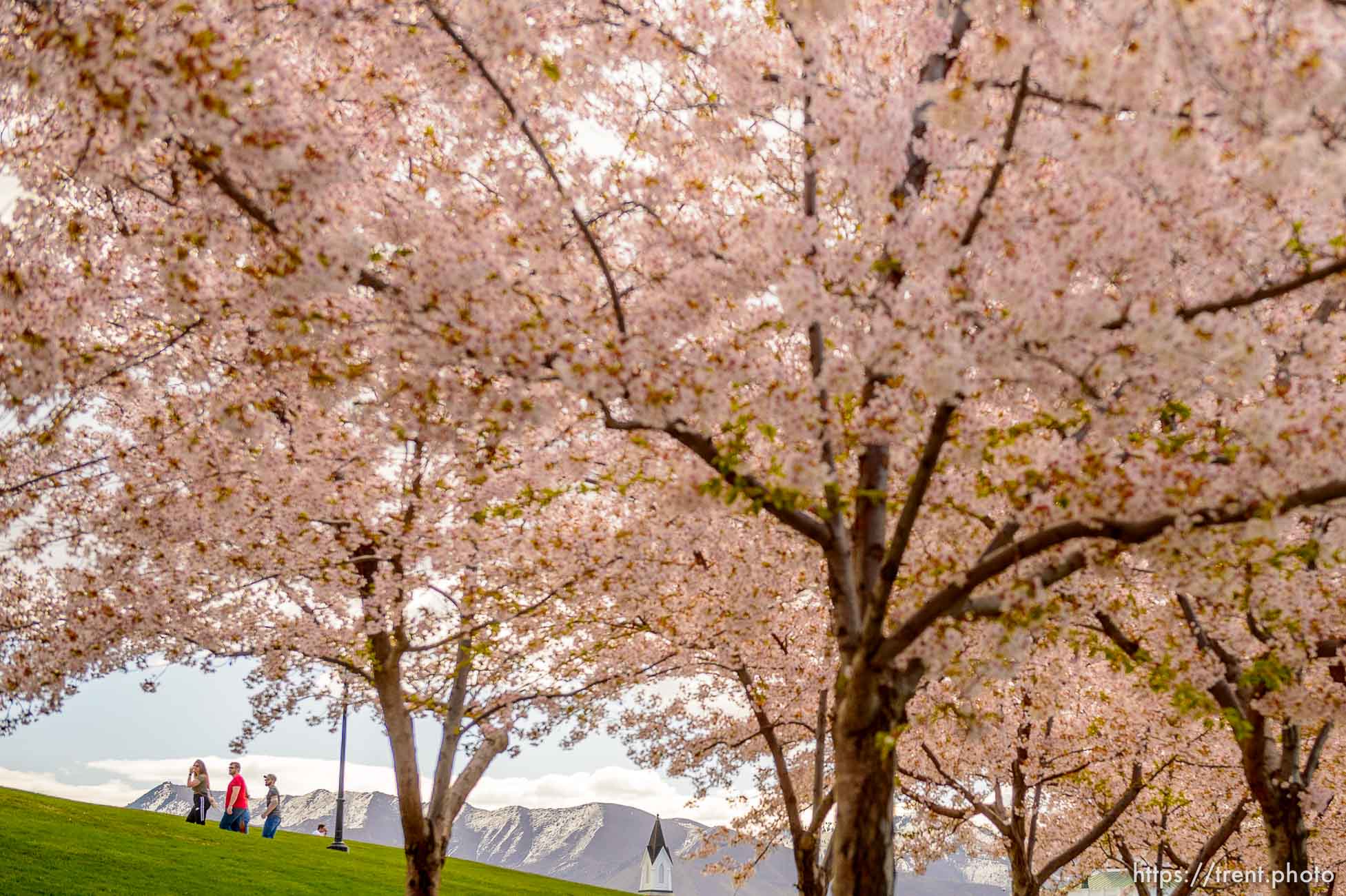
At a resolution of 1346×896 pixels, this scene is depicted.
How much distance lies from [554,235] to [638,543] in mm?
5892

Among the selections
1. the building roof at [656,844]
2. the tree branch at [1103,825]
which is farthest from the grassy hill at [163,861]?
the building roof at [656,844]

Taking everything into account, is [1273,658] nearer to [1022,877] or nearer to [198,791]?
[1022,877]

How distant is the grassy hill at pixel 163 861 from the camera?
16250mm

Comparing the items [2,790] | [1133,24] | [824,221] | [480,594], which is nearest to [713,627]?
[480,594]

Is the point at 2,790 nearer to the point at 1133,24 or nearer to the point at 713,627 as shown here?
the point at 713,627

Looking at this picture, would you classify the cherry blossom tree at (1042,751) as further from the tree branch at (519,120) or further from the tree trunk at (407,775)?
the tree branch at (519,120)

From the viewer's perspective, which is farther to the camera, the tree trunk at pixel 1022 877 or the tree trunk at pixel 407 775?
the tree trunk at pixel 1022 877

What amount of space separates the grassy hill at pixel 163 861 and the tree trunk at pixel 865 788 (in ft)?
Result: 42.2

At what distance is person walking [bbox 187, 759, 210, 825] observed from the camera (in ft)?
89.2

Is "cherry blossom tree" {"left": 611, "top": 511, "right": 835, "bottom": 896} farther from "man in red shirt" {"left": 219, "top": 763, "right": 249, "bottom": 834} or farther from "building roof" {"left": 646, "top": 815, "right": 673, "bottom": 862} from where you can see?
"building roof" {"left": 646, "top": 815, "right": 673, "bottom": 862}

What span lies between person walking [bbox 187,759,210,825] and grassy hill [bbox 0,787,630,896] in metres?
0.49

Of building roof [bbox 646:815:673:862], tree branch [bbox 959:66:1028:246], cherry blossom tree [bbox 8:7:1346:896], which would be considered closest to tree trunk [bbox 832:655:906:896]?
cherry blossom tree [bbox 8:7:1346:896]

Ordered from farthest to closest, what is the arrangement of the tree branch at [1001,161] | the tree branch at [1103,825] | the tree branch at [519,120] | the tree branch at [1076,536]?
the tree branch at [1103,825] < the tree branch at [519,120] < the tree branch at [1076,536] < the tree branch at [1001,161]

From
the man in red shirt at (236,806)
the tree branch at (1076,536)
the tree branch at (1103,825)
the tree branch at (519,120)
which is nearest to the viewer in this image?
the tree branch at (1076,536)
